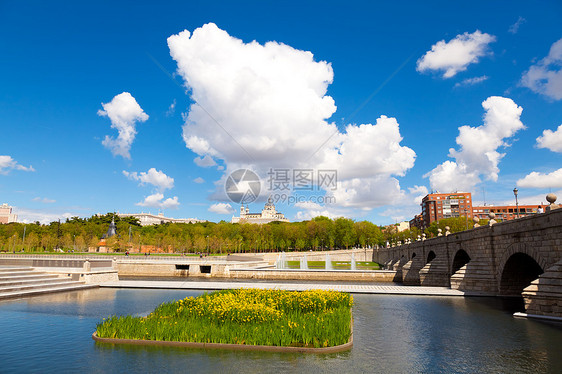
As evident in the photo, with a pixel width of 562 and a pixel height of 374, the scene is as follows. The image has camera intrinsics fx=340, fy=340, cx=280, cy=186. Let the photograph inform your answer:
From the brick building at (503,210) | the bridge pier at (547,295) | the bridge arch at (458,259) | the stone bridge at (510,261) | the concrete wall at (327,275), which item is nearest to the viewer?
the bridge pier at (547,295)

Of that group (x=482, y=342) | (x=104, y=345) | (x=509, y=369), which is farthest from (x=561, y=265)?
(x=104, y=345)

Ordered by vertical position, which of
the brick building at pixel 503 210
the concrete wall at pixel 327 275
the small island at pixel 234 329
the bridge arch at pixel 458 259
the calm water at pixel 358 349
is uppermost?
the brick building at pixel 503 210

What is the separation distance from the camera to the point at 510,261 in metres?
24.2

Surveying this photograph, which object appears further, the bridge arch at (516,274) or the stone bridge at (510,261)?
the bridge arch at (516,274)

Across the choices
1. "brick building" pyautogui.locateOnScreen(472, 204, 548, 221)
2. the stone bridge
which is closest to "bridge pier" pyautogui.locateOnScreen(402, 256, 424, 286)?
the stone bridge

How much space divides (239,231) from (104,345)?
109 m

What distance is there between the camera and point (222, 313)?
13.6 metres

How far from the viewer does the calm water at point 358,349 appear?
392 inches

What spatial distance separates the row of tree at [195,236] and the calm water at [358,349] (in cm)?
8294

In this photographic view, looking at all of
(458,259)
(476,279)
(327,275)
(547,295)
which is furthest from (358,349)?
(327,275)

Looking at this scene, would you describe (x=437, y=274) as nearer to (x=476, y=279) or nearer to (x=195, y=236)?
(x=476, y=279)

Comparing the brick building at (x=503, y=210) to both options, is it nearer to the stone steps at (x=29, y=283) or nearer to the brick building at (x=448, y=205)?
the brick building at (x=448, y=205)

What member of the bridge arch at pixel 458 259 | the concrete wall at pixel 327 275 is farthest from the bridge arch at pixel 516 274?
the concrete wall at pixel 327 275

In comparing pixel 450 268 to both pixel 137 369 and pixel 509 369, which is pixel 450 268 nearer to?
pixel 509 369
